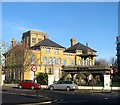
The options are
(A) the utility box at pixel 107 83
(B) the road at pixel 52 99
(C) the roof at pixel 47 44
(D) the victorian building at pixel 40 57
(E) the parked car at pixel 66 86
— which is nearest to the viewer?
(B) the road at pixel 52 99

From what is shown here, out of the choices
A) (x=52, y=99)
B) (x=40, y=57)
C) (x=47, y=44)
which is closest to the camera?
(x=52, y=99)

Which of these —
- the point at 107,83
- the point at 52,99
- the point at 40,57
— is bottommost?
the point at 52,99

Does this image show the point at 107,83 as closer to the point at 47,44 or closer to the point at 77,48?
the point at 47,44

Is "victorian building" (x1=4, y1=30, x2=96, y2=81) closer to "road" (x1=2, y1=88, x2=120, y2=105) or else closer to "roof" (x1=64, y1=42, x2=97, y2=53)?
"roof" (x1=64, y1=42, x2=97, y2=53)

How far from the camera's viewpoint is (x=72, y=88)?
1845 inches

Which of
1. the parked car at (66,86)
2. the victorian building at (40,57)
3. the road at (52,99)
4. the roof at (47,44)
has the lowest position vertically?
the road at (52,99)

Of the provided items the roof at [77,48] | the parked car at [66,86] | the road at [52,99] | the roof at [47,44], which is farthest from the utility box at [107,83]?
the roof at [77,48]

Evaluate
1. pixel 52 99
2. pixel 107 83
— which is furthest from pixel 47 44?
pixel 52 99

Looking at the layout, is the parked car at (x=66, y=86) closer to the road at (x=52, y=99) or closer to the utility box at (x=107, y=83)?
Result: the utility box at (x=107, y=83)

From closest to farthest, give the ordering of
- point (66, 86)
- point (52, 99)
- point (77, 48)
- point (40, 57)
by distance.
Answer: point (52, 99)
point (66, 86)
point (40, 57)
point (77, 48)

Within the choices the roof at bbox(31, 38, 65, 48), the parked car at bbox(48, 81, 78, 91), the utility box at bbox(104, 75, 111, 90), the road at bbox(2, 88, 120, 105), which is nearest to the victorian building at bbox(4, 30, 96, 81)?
the roof at bbox(31, 38, 65, 48)

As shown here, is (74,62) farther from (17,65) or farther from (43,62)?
(17,65)

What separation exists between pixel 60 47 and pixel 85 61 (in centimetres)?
876

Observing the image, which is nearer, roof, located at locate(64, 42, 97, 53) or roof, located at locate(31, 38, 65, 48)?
roof, located at locate(31, 38, 65, 48)
